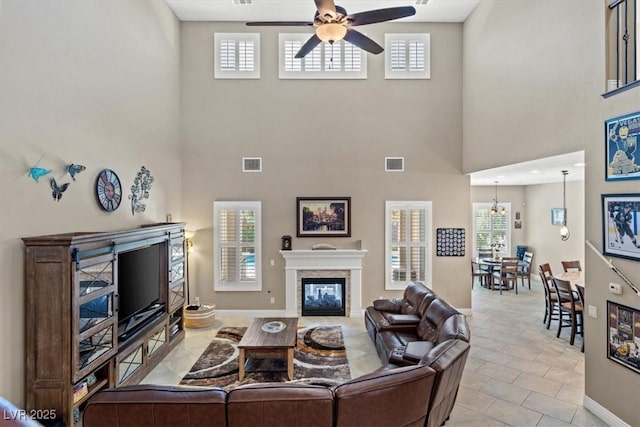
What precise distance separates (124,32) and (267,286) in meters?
5.47

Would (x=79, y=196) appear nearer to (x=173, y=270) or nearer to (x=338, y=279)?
(x=173, y=270)

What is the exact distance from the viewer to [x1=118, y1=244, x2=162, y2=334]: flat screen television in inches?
165

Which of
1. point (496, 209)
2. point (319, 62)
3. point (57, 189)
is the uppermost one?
point (319, 62)

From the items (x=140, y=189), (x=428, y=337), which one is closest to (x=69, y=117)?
(x=140, y=189)

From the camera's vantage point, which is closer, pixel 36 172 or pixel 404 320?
pixel 36 172

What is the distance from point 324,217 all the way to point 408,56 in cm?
419

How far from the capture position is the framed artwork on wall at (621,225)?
125 inches

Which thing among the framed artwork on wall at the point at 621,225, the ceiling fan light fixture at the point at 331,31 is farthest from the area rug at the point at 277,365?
the ceiling fan light fixture at the point at 331,31

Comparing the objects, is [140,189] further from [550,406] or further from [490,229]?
[490,229]

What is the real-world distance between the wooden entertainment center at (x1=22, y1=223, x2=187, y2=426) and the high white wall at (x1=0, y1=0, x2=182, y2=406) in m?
0.15

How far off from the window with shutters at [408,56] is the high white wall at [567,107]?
131 cm

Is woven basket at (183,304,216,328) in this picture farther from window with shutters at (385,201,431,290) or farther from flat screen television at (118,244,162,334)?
window with shutters at (385,201,431,290)

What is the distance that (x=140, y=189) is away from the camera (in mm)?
5477

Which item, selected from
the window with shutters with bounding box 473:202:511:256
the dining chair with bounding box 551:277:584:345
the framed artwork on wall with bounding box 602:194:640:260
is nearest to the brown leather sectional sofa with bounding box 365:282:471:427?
the framed artwork on wall with bounding box 602:194:640:260
